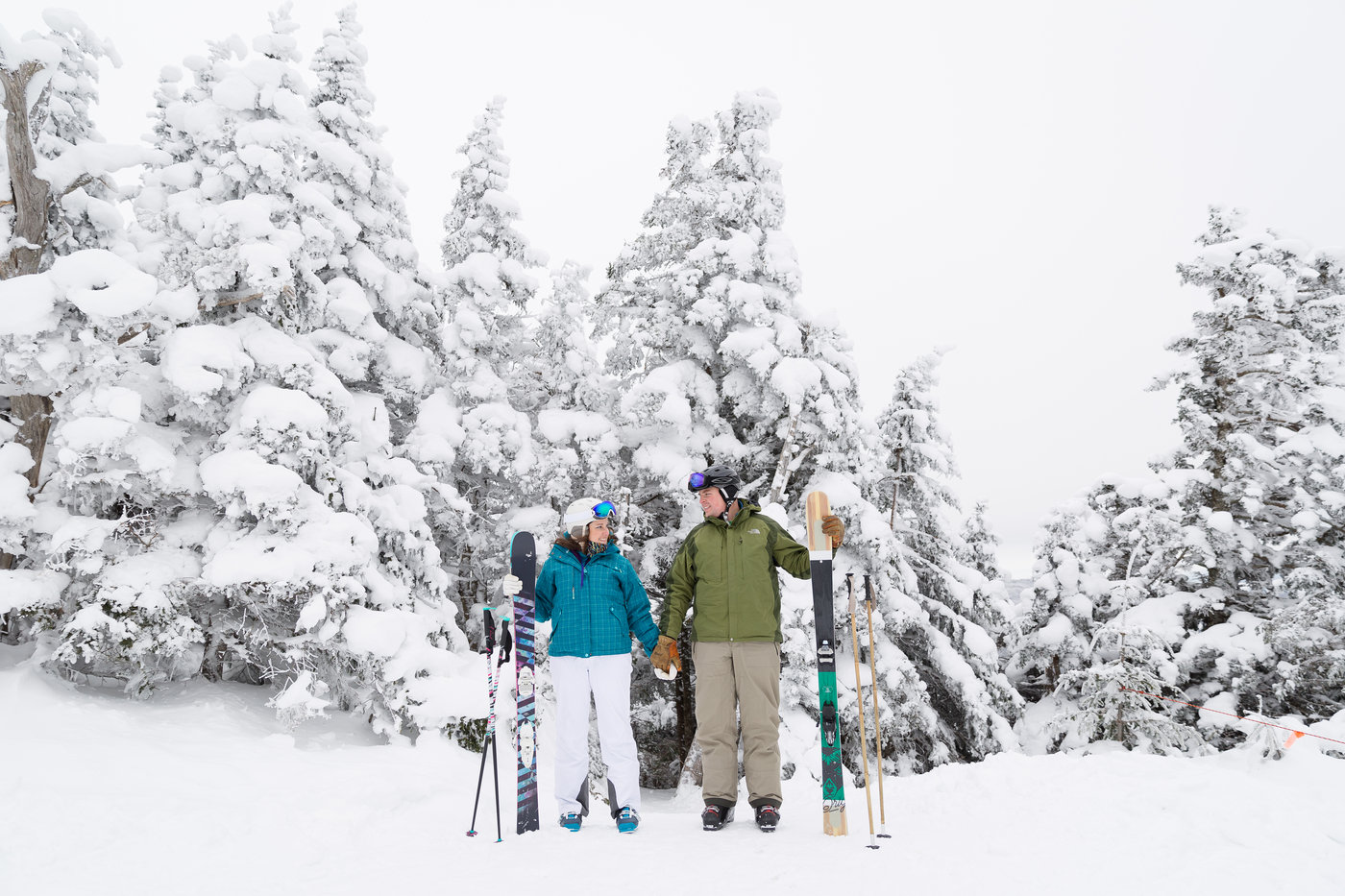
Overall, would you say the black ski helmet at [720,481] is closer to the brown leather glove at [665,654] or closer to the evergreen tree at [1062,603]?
the brown leather glove at [665,654]

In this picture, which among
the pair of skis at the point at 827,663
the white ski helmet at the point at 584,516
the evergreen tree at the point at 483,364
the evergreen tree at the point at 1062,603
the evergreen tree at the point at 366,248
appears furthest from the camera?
the evergreen tree at the point at 1062,603

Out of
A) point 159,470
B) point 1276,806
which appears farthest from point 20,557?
point 1276,806

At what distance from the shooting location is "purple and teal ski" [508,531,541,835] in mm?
5336

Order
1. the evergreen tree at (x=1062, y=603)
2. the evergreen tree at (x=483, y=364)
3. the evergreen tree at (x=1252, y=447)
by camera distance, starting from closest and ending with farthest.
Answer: the evergreen tree at (x=483, y=364) → the evergreen tree at (x=1252, y=447) → the evergreen tree at (x=1062, y=603)

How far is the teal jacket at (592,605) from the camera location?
18.3 ft

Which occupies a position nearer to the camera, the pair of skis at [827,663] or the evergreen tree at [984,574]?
the pair of skis at [827,663]

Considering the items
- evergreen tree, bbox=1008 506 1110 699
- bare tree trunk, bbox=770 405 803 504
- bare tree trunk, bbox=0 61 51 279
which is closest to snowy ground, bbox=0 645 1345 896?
bare tree trunk, bbox=0 61 51 279

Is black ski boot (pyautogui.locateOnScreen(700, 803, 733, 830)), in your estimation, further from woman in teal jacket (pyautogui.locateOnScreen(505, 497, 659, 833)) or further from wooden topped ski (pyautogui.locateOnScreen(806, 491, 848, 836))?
wooden topped ski (pyautogui.locateOnScreen(806, 491, 848, 836))

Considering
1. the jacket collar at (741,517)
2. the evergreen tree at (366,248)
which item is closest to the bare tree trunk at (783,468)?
the evergreen tree at (366,248)

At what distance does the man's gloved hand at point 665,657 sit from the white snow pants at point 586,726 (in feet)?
0.82

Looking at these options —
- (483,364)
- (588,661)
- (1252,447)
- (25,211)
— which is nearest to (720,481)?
(588,661)

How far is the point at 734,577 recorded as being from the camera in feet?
18.4

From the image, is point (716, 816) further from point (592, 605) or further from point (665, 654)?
point (592, 605)

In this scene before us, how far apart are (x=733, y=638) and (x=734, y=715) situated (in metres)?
0.63
